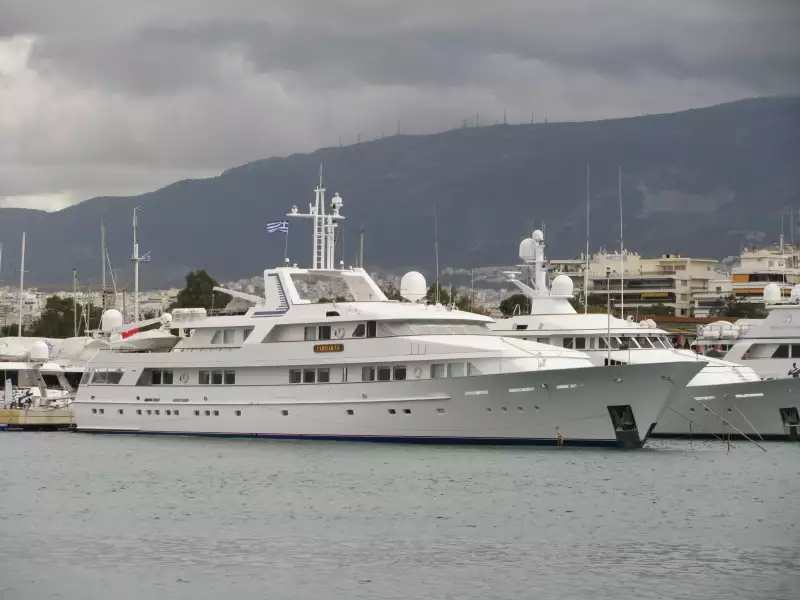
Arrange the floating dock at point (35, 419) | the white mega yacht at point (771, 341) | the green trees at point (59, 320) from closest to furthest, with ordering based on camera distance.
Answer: the white mega yacht at point (771, 341)
the floating dock at point (35, 419)
the green trees at point (59, 320)

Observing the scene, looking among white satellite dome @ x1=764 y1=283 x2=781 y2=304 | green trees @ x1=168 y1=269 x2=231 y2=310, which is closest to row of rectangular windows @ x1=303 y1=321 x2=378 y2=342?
white satellite dome @ x1=764 y1=283 x2=781 y2=304

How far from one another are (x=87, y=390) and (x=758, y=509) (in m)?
29.6

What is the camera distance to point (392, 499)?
3366 cm

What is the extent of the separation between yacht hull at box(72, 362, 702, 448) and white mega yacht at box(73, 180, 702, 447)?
0.04 metres

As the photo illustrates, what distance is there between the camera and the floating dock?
5912cm

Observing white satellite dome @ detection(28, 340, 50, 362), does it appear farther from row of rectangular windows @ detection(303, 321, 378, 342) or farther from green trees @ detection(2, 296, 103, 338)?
green trees @ detection(2, 296, 103, 338)

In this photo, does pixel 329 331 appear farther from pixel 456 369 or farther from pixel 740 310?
pixel 740 310

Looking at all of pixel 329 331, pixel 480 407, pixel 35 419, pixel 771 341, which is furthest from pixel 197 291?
pixel 480 407

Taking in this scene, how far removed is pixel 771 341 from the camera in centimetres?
5750

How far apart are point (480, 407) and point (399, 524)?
14487mm

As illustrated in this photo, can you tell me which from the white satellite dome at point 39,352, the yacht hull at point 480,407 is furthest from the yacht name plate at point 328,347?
the white satellite dome at point 39,352

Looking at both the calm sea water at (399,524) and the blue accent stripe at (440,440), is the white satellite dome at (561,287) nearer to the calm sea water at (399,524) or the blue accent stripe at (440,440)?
the calm sea water at (399,524)

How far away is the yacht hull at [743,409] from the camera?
51531 mm

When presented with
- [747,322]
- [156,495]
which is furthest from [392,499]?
[747,322]
